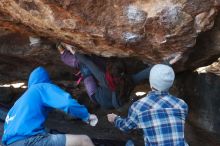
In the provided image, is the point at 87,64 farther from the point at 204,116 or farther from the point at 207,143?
the point at 207,143

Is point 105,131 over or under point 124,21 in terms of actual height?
under

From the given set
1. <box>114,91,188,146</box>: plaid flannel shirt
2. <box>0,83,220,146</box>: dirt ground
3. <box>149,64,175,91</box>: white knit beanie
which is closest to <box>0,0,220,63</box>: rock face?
<box>149,64,175,91</box>: white knit beanie

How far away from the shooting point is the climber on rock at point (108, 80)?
5.51m

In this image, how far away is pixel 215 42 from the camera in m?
5.16

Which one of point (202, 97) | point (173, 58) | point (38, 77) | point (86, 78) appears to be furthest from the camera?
point (202, 97)

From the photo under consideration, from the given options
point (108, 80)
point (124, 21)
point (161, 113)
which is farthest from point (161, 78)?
point (108, 80)

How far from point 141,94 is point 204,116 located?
157 centimetres

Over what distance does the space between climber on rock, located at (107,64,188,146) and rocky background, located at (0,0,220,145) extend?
23.6 inches

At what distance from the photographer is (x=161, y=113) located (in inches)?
172

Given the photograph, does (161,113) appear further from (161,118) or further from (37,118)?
(37,118)

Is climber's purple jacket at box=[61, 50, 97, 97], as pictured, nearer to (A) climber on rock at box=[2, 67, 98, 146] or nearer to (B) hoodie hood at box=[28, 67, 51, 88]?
(B) hoodie hood at box=[28, 67, 51, 88]

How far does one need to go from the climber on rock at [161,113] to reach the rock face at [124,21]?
568 mm

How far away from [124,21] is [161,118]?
1176 millimetres

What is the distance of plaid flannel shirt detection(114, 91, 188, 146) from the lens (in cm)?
438
